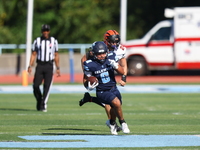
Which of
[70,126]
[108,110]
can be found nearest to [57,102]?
[70,126]

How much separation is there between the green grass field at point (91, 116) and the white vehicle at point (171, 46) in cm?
733

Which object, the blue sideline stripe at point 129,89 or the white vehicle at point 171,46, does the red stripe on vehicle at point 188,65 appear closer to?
the white vehicle at point 171,46

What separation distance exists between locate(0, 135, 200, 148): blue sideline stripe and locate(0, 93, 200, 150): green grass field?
1.43 ft

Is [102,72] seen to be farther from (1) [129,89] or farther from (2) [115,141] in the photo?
(1) [129,89]

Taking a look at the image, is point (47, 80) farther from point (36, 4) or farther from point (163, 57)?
point (36, 4)

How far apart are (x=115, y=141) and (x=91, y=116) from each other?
4.00 metres

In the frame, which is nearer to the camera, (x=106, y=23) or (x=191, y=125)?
(x=191, y=125)

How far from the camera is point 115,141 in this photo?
31.3 feet

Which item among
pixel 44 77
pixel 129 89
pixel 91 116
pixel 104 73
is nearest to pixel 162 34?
pixel 129 89

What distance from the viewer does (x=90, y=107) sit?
15.8 metres

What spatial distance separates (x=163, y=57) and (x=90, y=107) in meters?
11.0

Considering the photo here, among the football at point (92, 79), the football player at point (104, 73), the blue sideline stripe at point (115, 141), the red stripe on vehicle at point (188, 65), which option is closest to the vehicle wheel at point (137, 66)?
the red stripe on vehicle at point (188, 65)

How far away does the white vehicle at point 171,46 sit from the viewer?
1020 inches

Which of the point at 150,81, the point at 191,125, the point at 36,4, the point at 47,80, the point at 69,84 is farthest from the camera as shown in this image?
the point at 36,4
